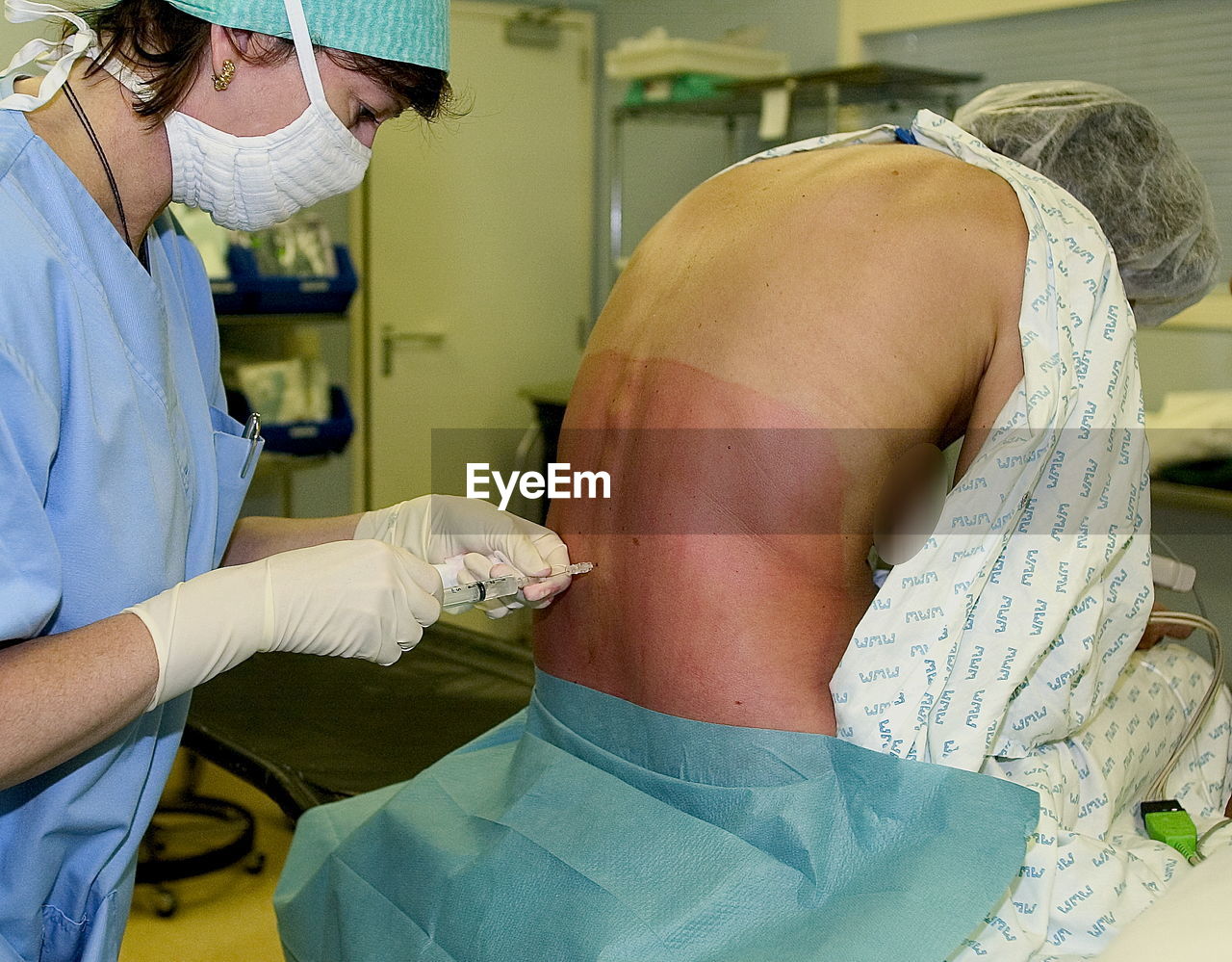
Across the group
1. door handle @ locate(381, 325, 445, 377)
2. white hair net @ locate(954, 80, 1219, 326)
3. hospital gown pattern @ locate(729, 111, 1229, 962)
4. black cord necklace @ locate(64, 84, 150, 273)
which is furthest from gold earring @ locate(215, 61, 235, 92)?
door handle @ locate(381, 325, 445, 377)

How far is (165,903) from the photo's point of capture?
2.16 metres

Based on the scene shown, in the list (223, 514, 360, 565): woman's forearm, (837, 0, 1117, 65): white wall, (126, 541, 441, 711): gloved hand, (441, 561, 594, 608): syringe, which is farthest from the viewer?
→ (837, 0, 1117, 65): white wall

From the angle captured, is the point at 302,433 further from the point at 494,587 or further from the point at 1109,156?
the point at 1109,156

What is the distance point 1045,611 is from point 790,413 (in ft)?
0.90

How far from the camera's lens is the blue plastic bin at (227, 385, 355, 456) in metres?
3.03

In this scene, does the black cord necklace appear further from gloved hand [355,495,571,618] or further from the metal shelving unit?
the metal shelving unit

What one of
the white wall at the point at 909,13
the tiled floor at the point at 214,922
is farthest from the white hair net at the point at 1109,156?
the white wall at the point at 909,13

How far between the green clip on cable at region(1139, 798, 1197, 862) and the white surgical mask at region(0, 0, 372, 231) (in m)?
1.01

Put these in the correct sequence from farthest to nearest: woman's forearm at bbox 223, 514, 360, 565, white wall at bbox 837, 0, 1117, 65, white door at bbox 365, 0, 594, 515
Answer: white door at bbox 365, 0, 594, 515 → white wall at bbox 837, 0, 1117, 65 → woman's forearm at bbox 223, 514, 360, 565

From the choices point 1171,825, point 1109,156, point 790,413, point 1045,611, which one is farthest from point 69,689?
point 1109,156

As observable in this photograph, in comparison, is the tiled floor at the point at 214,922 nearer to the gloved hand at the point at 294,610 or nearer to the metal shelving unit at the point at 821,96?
the gloved hand at the point at 294,610

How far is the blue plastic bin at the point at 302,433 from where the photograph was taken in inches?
119

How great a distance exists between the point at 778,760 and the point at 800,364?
34cm

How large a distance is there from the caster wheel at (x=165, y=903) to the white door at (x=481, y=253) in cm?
209
